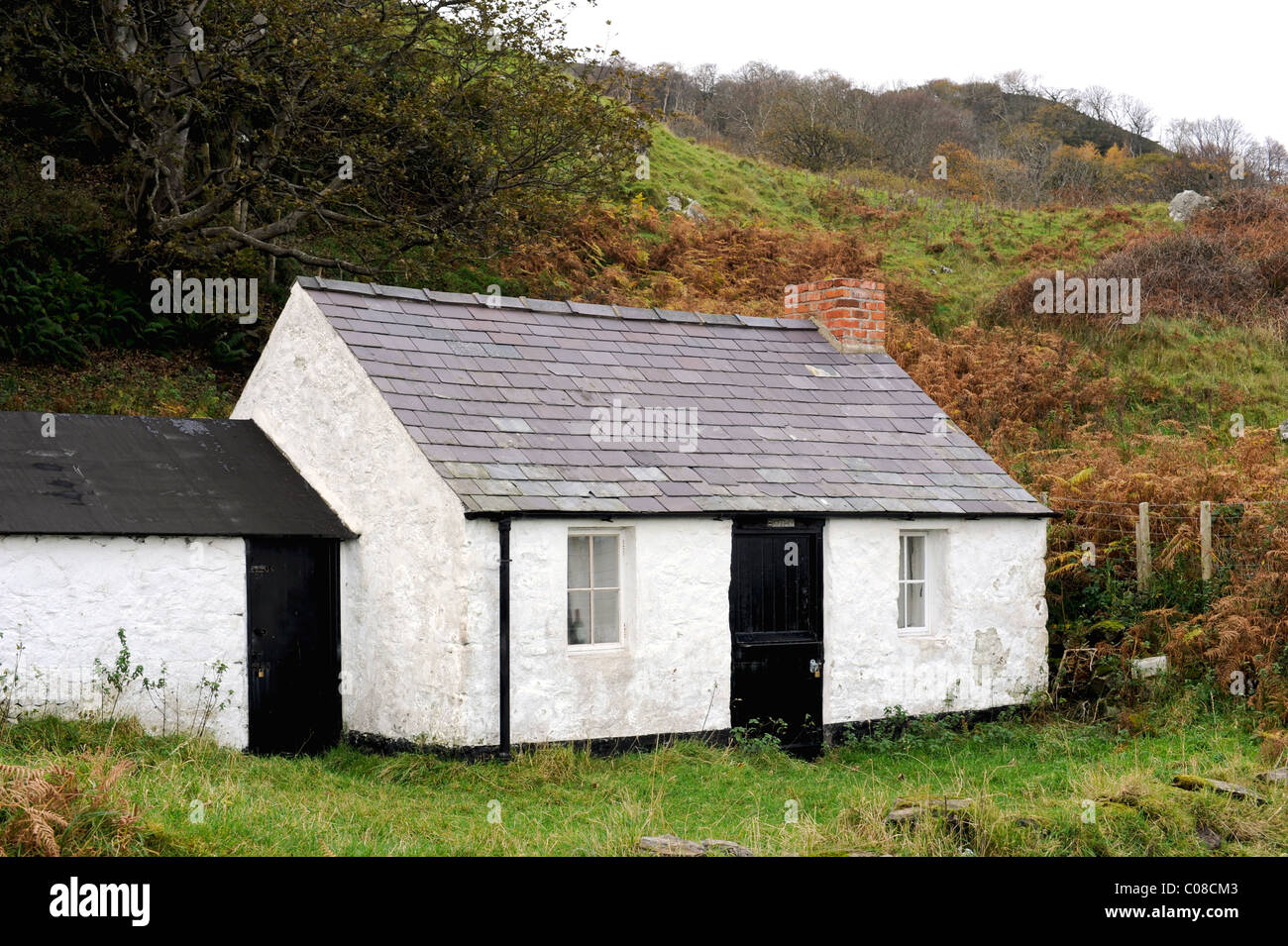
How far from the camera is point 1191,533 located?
559 inches

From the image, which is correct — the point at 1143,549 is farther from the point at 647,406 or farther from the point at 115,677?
the point at 115,677

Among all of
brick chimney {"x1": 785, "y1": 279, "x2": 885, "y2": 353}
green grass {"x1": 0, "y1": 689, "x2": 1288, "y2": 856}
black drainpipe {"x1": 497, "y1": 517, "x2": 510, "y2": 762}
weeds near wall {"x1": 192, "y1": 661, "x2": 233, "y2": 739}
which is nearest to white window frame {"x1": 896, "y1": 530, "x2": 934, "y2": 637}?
green grass {"x1": 0, "y1": 689, "x2": 1288, "y2": 856}

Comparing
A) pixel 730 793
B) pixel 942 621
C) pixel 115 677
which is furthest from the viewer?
pixel 942 621

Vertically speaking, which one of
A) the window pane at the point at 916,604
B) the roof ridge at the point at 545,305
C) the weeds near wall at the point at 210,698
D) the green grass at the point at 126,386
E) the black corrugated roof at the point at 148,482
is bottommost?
the weeds near wall at the point at 210,698

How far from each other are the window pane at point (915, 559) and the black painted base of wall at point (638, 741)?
1.56 meters

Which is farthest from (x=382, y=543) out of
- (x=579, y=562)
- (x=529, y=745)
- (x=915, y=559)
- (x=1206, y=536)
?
(x=1206, y=536)

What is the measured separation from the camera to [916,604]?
528 inches

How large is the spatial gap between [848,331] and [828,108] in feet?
121

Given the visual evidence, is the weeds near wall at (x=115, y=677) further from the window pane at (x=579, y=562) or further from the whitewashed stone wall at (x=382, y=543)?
the window pane at (x=579, y=562)

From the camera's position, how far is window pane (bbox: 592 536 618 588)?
37.8 ft

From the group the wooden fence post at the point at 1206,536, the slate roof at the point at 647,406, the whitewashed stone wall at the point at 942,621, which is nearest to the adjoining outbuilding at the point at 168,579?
the slate roof at the point at 647,406

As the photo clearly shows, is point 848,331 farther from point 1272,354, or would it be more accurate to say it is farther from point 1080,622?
point 1272,354

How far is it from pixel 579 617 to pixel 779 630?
2226 mm

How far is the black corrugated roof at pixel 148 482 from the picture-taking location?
10.3 metres
